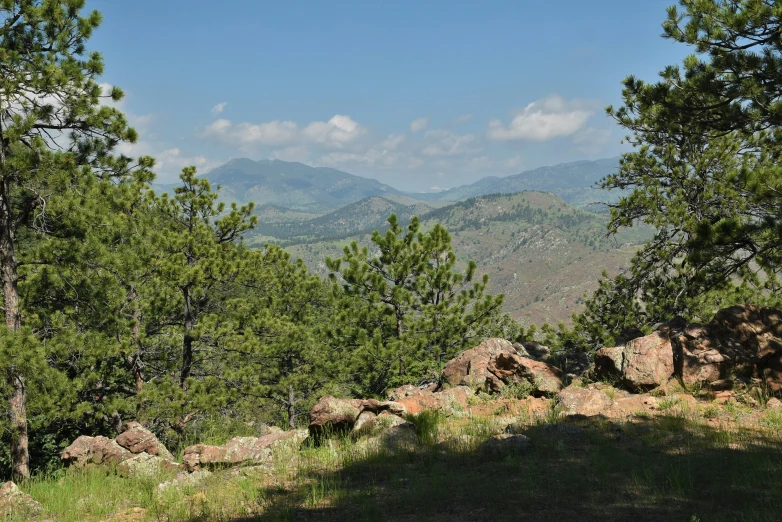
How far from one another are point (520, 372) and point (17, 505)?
36.6ft

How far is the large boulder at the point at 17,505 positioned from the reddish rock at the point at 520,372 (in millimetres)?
10236

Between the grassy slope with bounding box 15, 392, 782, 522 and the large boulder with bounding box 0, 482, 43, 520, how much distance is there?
0.19 m

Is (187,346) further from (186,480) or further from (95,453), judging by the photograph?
(186,480)

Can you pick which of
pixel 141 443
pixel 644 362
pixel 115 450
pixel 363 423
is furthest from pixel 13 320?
pixel 644 362

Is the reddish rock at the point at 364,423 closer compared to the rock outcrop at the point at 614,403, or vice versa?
the reddish rock at the point at 364,423

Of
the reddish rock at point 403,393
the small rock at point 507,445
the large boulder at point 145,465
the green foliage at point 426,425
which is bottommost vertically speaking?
the reddish rock at point 403,393

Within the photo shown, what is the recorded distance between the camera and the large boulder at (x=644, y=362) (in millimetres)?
11484

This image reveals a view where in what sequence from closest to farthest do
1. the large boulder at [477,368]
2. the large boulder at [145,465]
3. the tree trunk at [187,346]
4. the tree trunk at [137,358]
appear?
the large boulder at [145,465]
the large boulder at [477,368]
the tree trunk at [137,358]
the tree trunk at [187,346]

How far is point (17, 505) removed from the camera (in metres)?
6.75

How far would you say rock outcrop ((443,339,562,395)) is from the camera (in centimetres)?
1302

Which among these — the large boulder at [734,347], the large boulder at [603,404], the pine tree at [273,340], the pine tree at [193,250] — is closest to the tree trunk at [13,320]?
the pine tree at [193,250]

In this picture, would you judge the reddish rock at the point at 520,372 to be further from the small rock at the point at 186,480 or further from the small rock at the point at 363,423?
the small rock at the point at 186,480

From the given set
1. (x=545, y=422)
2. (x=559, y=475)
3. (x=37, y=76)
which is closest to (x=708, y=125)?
(x=545, y=422)

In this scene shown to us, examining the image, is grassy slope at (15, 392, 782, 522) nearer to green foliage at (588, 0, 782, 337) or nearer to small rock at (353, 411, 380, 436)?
small rock at (353, 411, 380, 436)
